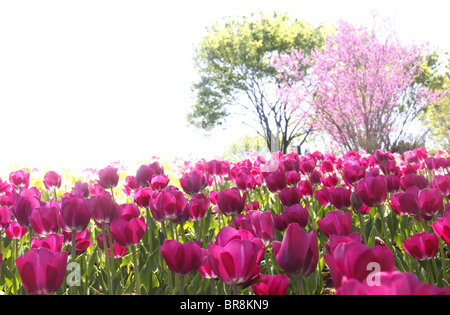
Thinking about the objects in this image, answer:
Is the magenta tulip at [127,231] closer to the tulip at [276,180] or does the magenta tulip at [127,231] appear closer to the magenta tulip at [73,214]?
the magenta tulip at [73,214]

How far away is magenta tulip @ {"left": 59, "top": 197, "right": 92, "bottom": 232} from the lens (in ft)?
5.37

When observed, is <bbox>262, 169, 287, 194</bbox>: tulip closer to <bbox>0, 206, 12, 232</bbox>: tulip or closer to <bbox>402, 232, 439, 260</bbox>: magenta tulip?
<bbox>402, 232, 439, 260</bbox>: magenta tulip

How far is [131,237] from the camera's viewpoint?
5.72 ft

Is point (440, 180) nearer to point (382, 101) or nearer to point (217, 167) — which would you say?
point (217, 167)

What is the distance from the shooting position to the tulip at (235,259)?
1060 millimetres

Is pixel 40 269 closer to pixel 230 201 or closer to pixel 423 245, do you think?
pixel 230 201

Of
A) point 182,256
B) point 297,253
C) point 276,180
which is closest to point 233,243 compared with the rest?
point 297,253

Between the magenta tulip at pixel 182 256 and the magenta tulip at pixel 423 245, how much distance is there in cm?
89

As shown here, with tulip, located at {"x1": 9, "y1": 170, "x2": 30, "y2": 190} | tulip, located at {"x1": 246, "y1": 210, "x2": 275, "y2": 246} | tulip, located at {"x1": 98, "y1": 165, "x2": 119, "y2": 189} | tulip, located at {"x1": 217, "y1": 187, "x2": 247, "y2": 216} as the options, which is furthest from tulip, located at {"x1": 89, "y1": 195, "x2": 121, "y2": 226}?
tulip, located at {"x1": 9, "y1": 170, "x2": 30, "y2": 190}

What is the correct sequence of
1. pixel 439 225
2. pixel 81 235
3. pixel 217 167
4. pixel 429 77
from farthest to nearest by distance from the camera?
pixel 429 77 → pixel 217 167 → pixel 81 235 → pixel 439 225

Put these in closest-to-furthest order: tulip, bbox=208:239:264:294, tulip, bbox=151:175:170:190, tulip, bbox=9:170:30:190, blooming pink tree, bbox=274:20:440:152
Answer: tulip, bbox=208:239:264:294, tulip, bbox=151:175:170:190, tulip, bbox=9:170:30:190, blooming pink tree, bbox=274:20:440:152

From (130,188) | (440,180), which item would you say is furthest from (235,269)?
(130,188)

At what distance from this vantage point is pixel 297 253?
42.9 inches
